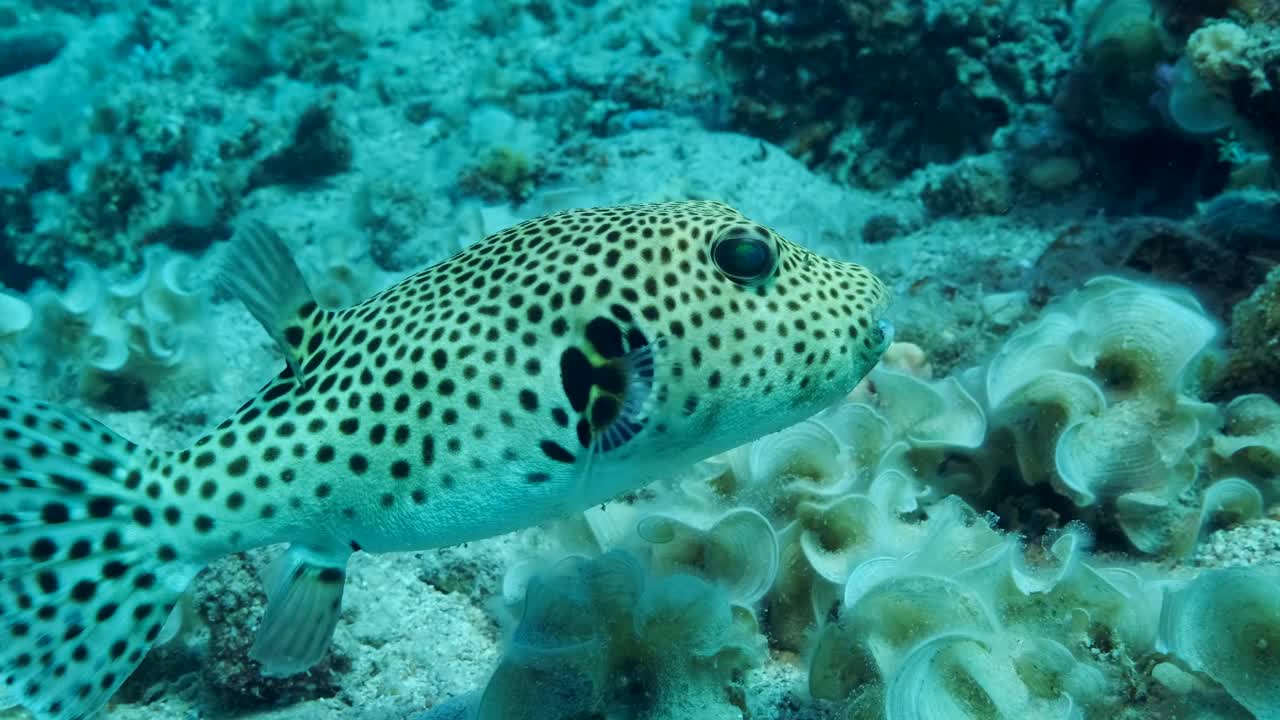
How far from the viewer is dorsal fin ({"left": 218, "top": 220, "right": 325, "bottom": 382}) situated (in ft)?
8.84

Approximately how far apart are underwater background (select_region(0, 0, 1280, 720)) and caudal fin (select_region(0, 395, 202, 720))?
2.96ft

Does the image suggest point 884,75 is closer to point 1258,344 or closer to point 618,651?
point 1258,344

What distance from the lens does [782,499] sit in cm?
344

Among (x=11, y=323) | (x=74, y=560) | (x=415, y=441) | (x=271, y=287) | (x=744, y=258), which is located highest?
(x=271, y=287)

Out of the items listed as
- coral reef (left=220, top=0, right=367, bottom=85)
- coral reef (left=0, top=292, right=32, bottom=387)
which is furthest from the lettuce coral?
coral reef (left=220, top=0, right=367, bottom=85)

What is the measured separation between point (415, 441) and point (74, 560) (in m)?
1.09

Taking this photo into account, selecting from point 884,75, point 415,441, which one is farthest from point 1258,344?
point 884,75

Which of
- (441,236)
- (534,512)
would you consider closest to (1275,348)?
(534,512)

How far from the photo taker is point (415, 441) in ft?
7.70

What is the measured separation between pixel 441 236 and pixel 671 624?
7.06 metres

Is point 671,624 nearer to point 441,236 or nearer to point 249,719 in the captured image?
point 249,719

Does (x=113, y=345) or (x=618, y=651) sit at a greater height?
(x=113, y=345)

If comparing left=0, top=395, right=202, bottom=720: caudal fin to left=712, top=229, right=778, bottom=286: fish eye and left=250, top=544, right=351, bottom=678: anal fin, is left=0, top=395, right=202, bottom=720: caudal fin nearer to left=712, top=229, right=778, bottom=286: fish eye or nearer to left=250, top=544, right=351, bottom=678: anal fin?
left=250, top=544, right=351, bottom=678: anal fin

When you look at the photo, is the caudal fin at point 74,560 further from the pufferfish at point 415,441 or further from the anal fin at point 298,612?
the anal fin at point 298,612
